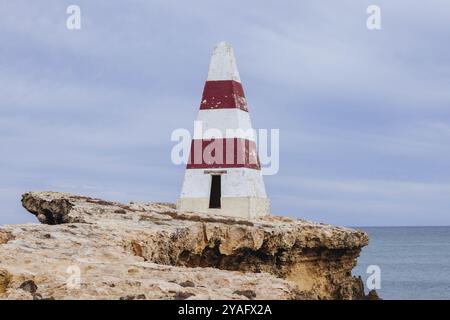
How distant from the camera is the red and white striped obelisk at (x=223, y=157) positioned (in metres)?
23.7

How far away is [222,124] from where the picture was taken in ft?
78.8

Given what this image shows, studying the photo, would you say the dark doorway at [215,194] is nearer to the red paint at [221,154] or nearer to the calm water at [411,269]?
the red paint at [221,154]

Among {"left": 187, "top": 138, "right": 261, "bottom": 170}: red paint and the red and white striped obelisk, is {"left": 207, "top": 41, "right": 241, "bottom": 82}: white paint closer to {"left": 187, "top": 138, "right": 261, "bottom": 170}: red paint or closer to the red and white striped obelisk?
the red and white striped obelisk

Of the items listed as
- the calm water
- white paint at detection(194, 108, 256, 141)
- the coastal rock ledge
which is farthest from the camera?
the calm water

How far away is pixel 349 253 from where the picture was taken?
23875mm

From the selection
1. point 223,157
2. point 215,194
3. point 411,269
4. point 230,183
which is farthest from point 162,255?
point 411,269

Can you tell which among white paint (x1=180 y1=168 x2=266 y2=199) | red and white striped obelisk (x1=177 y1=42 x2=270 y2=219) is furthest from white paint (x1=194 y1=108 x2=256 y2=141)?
white paint (x1=180 y1=168 x2=266 y2=199)

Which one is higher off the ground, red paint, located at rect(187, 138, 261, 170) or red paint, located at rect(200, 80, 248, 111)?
red paint, located at rect(200, 80, 248, 111)

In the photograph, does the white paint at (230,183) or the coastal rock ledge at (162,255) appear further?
the white paint at (230,183)

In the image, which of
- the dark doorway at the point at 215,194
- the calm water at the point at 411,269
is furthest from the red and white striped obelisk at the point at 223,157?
the calm water at the point at 411,269

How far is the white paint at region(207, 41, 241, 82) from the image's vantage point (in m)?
24.7

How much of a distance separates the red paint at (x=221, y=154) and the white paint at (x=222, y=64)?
2.29m
